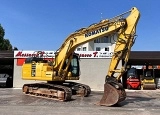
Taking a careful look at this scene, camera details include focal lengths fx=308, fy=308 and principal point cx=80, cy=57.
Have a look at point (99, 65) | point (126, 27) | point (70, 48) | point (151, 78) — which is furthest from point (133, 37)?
point (151, 78)

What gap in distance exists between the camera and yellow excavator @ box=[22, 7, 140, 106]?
14195 mm

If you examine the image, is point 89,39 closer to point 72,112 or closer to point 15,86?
point 72,112

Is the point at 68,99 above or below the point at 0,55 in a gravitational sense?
below

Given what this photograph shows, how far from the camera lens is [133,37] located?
14648 millimetres

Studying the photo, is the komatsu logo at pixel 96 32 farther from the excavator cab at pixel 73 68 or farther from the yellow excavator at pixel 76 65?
the excavator cab at pixel 73 68

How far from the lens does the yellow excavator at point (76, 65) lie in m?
14.2

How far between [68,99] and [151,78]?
47.2ft

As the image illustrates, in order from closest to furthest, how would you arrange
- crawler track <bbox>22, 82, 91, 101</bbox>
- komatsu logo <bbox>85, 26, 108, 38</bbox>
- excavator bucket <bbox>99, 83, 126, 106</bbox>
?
excavator bucket <bbox>99, 83, 126, 106</bbox> → komatsu logo <bbox>85, 26, 108, 38</bbox> → crawler track <bbox>22, 82, 91, 101</bbox>

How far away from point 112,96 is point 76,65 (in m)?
5.90

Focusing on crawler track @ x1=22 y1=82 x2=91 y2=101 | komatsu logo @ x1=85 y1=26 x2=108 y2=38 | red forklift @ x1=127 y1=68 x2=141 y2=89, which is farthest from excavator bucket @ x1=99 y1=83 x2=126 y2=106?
red forklift @ x1=127 y1=68 x2=141 y2=89

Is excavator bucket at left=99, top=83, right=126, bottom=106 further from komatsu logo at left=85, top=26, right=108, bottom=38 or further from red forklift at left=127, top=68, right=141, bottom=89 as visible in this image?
red forklift at left=127, top=68, right=141, bottom=89

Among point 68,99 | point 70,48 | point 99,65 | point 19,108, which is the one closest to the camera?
point 19,108

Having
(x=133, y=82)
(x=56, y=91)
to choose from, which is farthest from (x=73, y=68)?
(x=133, y=82)

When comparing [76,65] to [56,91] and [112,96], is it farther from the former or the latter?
[112,96]
